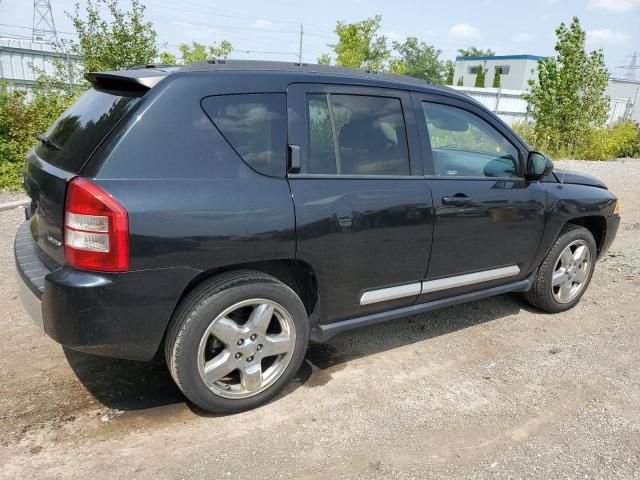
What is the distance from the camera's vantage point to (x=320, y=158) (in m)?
2.95

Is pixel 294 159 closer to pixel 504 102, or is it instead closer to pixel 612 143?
pixel 612 143

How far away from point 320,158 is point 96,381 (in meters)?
1.90

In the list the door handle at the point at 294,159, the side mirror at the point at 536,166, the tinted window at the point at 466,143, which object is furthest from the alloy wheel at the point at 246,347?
the side mirror at the point at 536,166

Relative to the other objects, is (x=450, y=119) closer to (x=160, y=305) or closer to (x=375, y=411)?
(x=375, y=411)

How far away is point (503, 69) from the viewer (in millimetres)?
Result: 55500

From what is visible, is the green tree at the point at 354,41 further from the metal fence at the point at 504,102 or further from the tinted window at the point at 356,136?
the tinted window at the point at 356,136

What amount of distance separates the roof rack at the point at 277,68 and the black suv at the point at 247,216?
20 mm

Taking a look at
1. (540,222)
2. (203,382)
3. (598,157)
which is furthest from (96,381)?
(598,157)

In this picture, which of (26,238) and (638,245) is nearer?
(26,238)

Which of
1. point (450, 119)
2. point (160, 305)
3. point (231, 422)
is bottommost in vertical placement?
point (231, 422)

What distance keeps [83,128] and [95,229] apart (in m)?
0.71

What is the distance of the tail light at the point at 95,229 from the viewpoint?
2314 millimetres

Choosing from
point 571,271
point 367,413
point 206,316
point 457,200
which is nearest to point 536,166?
point 457,200

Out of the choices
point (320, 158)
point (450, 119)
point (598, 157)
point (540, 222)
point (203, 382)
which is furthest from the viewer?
point (598, 157)
